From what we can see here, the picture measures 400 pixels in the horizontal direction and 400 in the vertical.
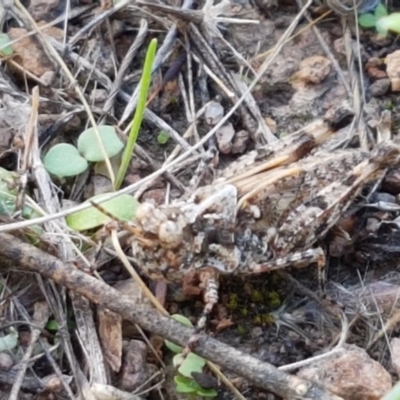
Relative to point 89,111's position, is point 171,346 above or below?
below

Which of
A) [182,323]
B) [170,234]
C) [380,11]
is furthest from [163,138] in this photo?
[380,11]

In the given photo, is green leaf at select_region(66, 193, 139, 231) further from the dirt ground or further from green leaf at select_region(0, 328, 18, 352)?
green leaf at select_region(0, 328, 18, 352)

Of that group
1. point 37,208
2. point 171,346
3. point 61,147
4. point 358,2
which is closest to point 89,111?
point 61,147

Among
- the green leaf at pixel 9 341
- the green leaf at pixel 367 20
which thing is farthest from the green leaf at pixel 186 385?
the green leaf at pixel 367 20

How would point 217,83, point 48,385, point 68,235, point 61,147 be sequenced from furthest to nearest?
1. point 217,83
2. point 61,147
3. point 68,235
4. point 48,385

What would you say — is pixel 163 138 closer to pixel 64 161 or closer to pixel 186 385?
pixel 64 161

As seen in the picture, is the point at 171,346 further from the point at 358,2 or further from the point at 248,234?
the point at 358,2

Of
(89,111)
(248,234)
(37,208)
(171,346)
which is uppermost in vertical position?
(89,111)

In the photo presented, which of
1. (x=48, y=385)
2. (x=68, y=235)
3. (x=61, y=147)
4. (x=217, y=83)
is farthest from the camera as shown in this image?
(x=217, y=83)
